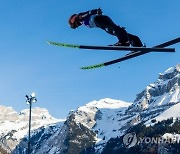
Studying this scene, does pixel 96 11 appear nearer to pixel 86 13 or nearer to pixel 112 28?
pixel 86 13

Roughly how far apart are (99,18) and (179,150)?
193 m

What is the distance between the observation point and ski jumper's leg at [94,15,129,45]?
1085 centimetres

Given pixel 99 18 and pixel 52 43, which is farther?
pixel 52 43

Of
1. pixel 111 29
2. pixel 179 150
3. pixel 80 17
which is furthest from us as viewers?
pixel 179 150

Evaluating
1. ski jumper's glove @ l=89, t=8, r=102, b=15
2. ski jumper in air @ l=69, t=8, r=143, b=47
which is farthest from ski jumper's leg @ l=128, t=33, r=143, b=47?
ski jumper's glove @ l=89, t=8, r=102, b=15

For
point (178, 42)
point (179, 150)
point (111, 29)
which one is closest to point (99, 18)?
point (111, 29)

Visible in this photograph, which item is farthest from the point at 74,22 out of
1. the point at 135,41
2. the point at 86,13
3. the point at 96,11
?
the point at 135,41

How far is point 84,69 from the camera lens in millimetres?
13289

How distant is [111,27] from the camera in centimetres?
1085

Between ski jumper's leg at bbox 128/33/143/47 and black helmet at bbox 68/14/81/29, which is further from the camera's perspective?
black helmet at bbox 68/14/81/29

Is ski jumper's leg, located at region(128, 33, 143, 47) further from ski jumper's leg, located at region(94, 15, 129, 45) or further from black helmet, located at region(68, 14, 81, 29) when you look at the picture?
black helmet, located at region(68, 14, 81, 29)

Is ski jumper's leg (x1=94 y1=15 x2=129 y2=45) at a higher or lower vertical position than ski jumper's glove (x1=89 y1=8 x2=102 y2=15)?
lower

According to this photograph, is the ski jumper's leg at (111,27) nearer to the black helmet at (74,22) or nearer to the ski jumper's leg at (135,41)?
the ski jumper's leg at (135,41)

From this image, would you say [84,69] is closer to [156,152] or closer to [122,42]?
[122,42]
